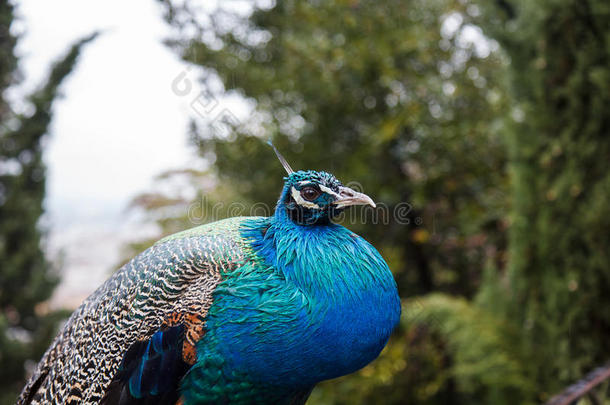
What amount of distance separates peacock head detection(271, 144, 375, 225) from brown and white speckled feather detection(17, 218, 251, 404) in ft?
0.58

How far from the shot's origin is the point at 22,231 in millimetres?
3383

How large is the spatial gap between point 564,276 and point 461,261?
1.38 m

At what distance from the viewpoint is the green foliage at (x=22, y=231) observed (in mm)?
3283

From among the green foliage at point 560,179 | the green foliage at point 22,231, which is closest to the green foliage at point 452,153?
the green foliage at point 560,179

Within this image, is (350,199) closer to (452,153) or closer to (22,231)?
(452,153)

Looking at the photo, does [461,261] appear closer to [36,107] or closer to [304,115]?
[304,115]

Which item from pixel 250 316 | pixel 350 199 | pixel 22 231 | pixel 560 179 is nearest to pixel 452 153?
pixel 560 179

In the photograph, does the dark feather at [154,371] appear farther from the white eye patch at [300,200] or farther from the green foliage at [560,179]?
the green foliage at [560,179]

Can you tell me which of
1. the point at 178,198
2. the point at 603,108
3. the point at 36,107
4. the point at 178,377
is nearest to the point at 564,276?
the point at 603,108

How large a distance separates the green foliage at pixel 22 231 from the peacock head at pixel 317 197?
2.74 meters

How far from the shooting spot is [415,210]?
375cm

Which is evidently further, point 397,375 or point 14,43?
point 397,375

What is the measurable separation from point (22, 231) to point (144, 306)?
2617 mm

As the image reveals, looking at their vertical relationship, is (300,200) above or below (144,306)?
above
